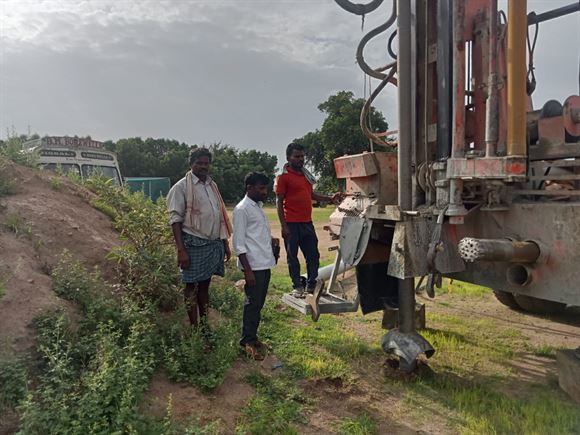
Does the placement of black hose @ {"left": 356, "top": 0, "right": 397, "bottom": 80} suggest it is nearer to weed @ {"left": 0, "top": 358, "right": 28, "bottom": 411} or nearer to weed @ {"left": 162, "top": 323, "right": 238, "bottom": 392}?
weed @ {"left": 162, "top": 323, "right": 238, "bottom": 392}

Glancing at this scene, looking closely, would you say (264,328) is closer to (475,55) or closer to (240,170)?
(475,55)

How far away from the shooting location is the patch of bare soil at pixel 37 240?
3.20 m

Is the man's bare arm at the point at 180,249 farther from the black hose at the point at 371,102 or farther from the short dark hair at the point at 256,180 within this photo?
the black hose at the point at 371,102

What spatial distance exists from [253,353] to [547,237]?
236 centimetres

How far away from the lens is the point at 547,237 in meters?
2.83

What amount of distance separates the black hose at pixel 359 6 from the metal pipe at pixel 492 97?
3.55ft

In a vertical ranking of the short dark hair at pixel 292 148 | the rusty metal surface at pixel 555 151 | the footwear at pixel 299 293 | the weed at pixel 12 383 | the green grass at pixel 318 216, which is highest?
the short dark hair at pixel 292 148

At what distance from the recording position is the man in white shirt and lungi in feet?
12.2

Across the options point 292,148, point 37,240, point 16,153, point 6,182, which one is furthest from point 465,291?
point 16,153

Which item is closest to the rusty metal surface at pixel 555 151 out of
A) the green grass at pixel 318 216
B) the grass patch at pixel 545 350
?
the grass patch at pixel 545 350

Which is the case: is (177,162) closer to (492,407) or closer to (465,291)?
(465,291)

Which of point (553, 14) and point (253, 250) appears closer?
point (553, 14)

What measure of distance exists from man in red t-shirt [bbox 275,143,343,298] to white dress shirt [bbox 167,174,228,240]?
87cm

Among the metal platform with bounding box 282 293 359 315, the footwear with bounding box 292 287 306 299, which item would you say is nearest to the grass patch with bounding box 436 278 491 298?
the footwear with bounding box 292 287 306 299
